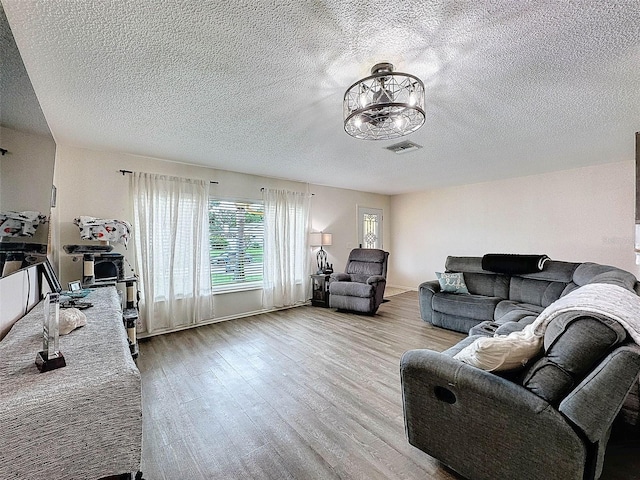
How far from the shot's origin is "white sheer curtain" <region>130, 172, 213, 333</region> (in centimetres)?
367

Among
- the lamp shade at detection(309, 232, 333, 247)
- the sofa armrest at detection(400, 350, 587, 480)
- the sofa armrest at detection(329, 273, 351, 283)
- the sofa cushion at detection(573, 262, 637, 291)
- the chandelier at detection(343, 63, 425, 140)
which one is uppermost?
the chandelier at detection(343, 63, 425, 140)

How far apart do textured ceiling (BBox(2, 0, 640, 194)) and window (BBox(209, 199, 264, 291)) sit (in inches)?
53.4

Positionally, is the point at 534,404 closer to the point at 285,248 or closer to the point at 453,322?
the point at 453,322

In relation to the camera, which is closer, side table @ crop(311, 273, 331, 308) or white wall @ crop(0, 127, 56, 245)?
white wall @ crop(0, 127, 56, 245)

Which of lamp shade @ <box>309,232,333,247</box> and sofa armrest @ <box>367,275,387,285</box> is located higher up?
lamp shade @ <box>309,232,333,247</box>

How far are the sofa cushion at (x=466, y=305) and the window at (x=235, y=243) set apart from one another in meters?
2.92

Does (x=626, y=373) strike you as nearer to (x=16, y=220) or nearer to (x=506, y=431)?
(x=506, y=431)

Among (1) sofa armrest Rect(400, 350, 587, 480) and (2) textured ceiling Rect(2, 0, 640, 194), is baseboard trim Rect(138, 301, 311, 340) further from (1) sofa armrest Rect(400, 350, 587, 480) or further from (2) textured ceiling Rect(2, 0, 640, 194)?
→ (1) sofa armrest Rect(400, 350, 587, 480)

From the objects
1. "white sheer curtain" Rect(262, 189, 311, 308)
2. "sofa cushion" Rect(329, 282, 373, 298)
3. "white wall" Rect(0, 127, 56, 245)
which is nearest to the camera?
"white wall" Rect(0, 127, 56, 245)

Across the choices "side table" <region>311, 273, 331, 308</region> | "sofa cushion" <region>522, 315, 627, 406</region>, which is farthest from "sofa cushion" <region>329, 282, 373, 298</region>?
"sofa cushion" <region>522, 315, 627, 406</region>

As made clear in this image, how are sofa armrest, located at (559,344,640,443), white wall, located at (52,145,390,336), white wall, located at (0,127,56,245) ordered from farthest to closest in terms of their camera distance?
1. white wall, located at (52,145,390,336)
2. white wall, located at (0,127,56,245)
3. sofa armrest, located at (559,344,640,443)

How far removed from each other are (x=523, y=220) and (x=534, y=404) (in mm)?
5021

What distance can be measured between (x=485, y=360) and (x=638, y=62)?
213cm

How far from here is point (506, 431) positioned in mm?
1281
